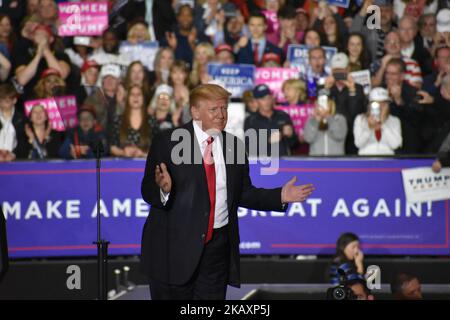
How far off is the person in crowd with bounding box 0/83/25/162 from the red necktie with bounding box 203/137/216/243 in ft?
19.1

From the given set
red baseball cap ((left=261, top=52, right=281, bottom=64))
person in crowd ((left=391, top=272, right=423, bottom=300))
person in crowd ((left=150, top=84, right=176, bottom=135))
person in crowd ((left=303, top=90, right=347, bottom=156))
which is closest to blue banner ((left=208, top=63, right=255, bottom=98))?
red baseball cap ((left=261, top=52, right=281, bottom=64))

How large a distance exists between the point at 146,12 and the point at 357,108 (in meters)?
3.25

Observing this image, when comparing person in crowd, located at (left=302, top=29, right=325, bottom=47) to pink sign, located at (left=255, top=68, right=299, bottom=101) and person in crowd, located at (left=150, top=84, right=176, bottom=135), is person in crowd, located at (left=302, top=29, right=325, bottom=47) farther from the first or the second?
person in crowd, located at (left=150, top=84, right=176, bottom=135)

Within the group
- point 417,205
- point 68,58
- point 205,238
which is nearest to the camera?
point 205,238

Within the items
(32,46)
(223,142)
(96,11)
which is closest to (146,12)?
(96,11)

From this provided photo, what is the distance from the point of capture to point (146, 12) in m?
14.7

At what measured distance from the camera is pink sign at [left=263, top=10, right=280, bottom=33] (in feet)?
47.8

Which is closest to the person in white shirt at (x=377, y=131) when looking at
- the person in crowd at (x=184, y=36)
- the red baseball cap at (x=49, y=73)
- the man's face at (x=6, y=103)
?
the person in crowd at (x=184, y=36)

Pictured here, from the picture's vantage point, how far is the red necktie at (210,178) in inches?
300

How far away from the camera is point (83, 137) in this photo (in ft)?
43.0

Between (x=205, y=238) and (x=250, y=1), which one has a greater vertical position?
(x=250, y=1)

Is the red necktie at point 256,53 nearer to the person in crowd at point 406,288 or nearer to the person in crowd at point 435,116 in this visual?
the person in crowd at point 435,116

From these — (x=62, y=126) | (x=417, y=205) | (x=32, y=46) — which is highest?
(x=32, y=46)

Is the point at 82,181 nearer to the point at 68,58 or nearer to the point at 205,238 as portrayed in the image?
the point at 68,58
